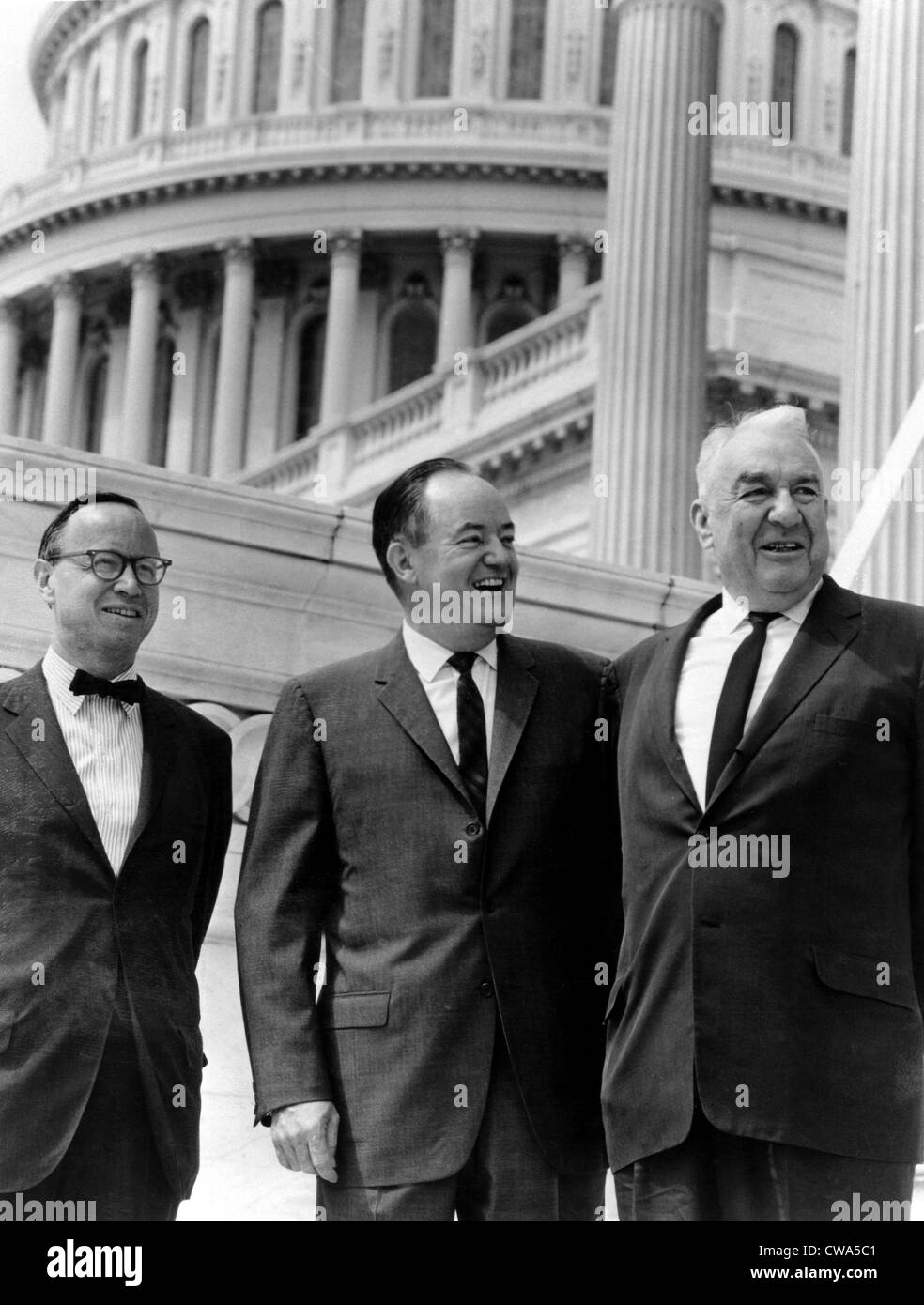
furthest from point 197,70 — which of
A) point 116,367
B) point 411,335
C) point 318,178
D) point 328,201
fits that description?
point 411,335

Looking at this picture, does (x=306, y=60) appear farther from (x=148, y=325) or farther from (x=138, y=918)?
(x=138, y=918)

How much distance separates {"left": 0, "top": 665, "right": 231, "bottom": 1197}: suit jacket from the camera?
17.2 feet

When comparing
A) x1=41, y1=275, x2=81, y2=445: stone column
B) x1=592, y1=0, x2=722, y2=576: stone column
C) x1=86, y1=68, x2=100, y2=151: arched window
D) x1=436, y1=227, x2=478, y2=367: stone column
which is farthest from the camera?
x1=86, y1=68, x2=100, y2=151: arched window

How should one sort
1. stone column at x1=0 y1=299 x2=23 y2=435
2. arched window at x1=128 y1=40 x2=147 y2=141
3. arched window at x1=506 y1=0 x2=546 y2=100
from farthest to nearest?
arched window at x1=128 y1=40 x2=147 y2=141, stone column at x1=0 y1=299 x2=23 y2=435, arched window at x1=506 y1=0 x2=546 y2=100

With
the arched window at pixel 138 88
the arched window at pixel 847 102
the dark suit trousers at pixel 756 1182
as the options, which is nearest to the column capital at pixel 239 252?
the arched window at pixel 138 88

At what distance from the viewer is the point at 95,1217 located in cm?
516

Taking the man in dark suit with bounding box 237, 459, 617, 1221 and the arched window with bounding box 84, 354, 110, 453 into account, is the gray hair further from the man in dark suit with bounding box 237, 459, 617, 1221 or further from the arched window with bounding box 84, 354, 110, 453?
the arched window with bounding box 84, 354, 110, 453

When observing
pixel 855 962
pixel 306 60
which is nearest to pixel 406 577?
pixel 855 962

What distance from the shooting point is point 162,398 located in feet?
240

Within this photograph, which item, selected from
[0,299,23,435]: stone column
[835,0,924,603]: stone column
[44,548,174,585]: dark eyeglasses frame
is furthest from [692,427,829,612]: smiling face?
[0,299,23,435]: stone column

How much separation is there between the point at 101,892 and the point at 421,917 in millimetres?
749

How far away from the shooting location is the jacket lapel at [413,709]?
17.9ft

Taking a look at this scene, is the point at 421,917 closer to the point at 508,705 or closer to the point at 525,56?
the point at 508,705

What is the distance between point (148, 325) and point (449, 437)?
3728cm
